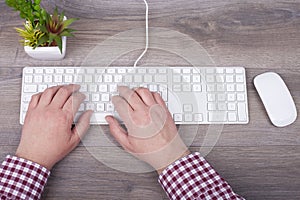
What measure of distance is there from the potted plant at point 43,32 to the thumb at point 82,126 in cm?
14

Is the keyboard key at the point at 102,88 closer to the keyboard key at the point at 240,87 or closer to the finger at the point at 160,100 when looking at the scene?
the finger at the point at 160,100

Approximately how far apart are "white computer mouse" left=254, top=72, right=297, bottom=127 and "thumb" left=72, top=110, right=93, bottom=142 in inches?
14.0

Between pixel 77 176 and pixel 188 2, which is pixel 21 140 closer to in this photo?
pixel 77 176

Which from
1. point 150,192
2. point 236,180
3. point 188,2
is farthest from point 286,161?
point 188,2

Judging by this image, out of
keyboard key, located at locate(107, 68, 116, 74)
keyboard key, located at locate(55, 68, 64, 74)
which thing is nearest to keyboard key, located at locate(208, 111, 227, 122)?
keyboard key, located at locate(107, 68, 116, 74)

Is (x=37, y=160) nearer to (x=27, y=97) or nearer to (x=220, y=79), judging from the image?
(x=27, y=97)

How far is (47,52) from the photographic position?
0.77 metres

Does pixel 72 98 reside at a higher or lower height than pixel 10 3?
lower

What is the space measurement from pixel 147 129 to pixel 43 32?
28 cm

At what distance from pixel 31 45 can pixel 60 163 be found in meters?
0.24

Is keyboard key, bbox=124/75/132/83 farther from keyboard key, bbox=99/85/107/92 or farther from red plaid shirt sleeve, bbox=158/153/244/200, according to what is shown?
red plaid shirt sleeve, bbox=158/153/244/200

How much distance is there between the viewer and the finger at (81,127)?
76 cm

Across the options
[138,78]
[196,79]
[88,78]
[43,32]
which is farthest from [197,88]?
[43,32]

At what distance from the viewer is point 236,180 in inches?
30.2
